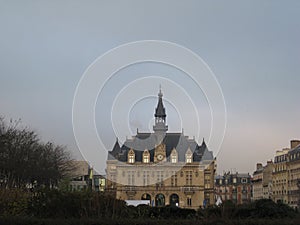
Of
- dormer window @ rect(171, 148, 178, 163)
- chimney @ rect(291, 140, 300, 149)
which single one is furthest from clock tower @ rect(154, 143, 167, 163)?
chimney @ rect(291, 140, 300, 149)

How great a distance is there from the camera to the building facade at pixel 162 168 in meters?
109

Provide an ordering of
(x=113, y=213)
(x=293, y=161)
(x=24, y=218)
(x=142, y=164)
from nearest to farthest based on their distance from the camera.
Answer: (x=24, y=218) → (x=113, y=213) → (x=293, y=161) → (x=142, y=164)

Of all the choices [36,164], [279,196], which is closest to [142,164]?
[279,196]

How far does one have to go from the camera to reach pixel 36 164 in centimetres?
5853

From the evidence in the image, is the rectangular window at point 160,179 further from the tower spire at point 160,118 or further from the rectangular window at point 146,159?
the tower spire at point 160,118

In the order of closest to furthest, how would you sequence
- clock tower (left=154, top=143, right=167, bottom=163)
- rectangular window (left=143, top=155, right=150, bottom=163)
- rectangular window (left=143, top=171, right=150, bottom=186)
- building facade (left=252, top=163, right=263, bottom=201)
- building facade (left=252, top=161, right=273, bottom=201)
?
rectangular window (left=143, top=171, right=150, bottom=186) → clock tower (left=154, top=143, right=167, bottom=163) → rectangular window (left=143, top=155, right=150, bottom=163) → building facade (left=252, top=161, right=273, bottom=201) → building facade (left=252, top=163, right=263, bottom=201)

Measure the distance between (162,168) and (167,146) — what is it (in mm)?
5242

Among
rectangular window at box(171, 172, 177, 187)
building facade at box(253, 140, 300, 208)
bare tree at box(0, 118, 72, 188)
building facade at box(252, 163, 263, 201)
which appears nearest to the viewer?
bare tree at box(0, 118, 72, 188)

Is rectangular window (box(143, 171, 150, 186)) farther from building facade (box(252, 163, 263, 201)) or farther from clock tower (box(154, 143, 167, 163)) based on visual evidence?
building facade (box(252, 163, 263, 201))

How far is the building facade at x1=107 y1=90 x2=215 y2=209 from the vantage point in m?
109

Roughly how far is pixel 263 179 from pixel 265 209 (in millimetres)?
110188

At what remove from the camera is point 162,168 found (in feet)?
366

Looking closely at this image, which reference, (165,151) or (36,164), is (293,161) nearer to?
(165,151)

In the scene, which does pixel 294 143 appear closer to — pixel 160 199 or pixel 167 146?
pixel 167 146
